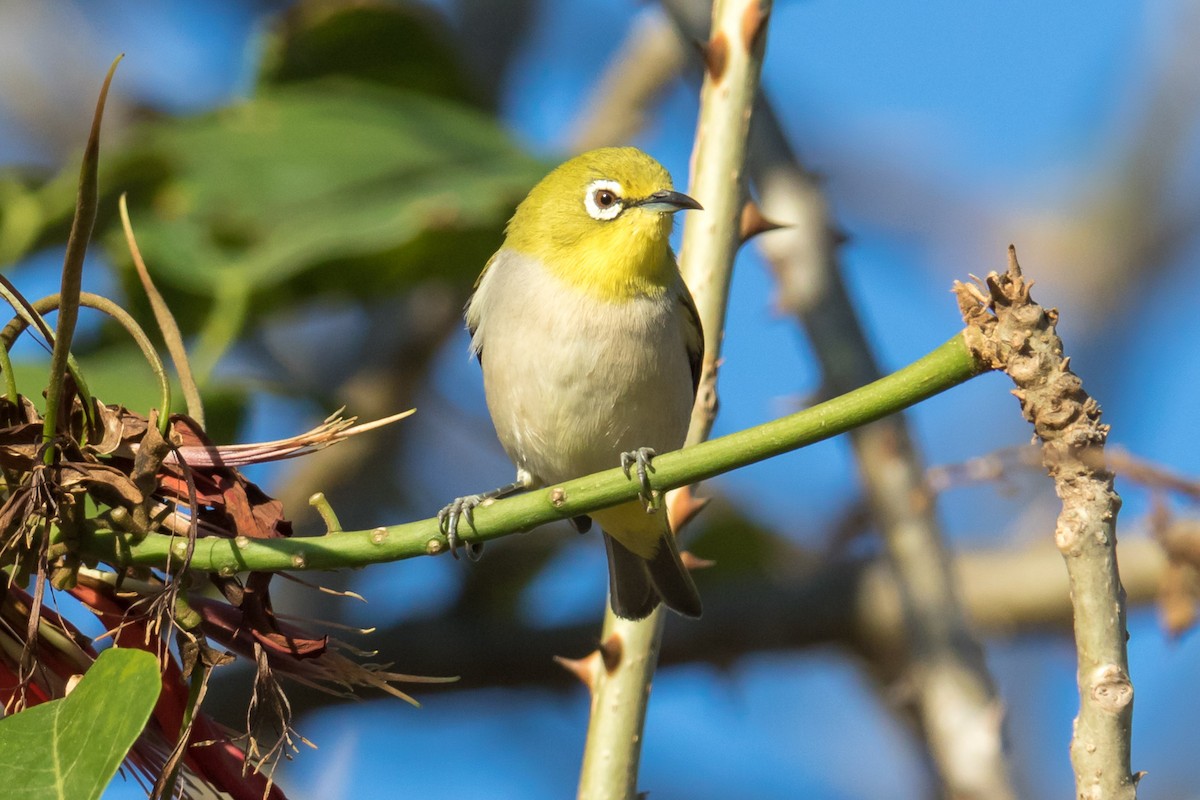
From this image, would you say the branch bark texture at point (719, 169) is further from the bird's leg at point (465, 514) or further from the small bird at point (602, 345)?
the small bird at point (602, 345)

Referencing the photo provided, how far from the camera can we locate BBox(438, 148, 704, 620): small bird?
4.11 meters

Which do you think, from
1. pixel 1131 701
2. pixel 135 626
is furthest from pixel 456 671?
pixel 1131 701

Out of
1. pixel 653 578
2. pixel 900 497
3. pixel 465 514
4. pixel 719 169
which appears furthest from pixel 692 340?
pixel 465 514

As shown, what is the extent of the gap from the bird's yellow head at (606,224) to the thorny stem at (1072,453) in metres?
2.37

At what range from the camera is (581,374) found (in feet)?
13.4

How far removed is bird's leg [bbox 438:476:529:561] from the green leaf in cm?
46

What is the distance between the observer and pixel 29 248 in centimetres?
523

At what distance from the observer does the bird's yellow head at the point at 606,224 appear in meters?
4.25

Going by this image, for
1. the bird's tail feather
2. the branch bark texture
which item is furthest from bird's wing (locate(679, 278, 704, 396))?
the branch bark texture

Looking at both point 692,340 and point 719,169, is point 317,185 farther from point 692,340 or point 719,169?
point 719,169

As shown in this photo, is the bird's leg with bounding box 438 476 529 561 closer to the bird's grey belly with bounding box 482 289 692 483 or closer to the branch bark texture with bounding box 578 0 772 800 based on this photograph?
the bird's grey belly with bounding box 482 289 692 483

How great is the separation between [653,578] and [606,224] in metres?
1.20

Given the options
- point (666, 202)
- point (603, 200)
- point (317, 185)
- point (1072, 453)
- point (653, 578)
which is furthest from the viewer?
point (317, 185)

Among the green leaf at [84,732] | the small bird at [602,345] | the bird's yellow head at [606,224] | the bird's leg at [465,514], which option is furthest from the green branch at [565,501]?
the bird's yellow head at [606,224]
